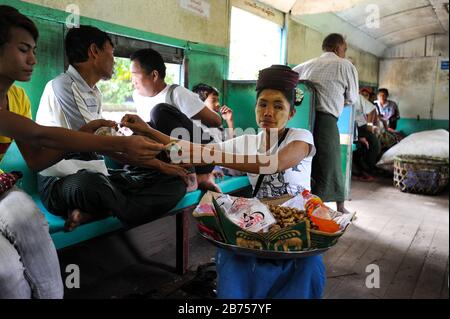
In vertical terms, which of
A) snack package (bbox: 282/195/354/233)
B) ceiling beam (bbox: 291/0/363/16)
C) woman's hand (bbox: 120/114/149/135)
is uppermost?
ceiling beam (bbox: 291/0/363/16)

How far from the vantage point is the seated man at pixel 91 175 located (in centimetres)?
192

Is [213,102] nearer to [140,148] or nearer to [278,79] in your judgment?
[278,79]

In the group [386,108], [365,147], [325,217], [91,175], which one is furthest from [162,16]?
[386,108]

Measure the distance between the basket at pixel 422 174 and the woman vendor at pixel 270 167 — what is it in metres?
4.05

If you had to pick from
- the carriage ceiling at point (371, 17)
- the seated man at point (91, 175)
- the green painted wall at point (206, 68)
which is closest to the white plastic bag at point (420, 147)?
the carriage ceiling at point (371, 17)

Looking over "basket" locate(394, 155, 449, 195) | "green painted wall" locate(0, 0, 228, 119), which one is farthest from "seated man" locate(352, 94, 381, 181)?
"green painted wall" locate(0, 0, 228, 119)

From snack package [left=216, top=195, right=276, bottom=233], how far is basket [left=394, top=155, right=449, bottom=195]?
4.68 m

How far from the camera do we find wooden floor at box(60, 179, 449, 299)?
2.56 m

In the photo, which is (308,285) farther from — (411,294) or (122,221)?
(411,294)

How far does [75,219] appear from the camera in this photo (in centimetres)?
186

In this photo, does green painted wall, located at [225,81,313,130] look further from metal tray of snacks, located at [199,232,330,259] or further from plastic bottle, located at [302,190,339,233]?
metal tray of snacks, located at [199,232,330,259]

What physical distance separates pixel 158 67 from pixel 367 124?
514 centimetres

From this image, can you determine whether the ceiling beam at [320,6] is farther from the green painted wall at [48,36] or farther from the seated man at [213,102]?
the green painted wall at [48,36]

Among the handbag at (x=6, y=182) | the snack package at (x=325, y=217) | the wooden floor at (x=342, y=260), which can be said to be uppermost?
the handbag at (x=6, y=182)
